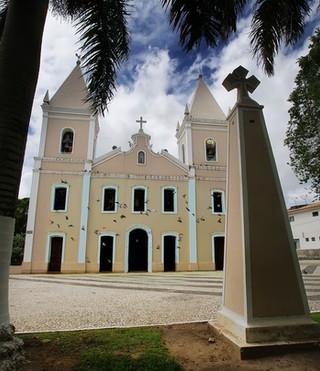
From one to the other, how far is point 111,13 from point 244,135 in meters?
2.43

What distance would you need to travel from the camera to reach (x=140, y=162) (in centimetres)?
1855

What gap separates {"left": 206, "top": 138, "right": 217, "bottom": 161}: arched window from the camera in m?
19.5

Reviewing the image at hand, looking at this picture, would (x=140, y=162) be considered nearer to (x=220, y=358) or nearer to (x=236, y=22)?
(x=236, y=22)

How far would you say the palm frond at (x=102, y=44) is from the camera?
3.70 metres

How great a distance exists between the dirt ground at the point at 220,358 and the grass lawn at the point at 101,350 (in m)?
0.15

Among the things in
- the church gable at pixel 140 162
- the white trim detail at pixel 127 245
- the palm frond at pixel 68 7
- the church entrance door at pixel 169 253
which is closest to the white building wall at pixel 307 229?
the church gable at pixel 140 162

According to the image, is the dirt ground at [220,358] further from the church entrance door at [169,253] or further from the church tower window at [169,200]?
the church tower window at [169,200]

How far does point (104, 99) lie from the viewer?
14.8ft

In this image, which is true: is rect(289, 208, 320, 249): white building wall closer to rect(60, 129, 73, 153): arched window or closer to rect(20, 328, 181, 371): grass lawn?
rect(60, 129, 73, 153): arched window

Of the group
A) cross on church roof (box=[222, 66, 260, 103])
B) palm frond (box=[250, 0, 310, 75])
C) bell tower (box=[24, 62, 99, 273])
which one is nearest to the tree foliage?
palm frond (box=[250, 0, 310, 75])

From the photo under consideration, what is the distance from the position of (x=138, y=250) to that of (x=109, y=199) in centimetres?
371

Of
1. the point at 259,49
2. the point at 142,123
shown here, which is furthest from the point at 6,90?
the point at 142,123

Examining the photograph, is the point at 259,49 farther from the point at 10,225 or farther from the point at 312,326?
the point at 10,225

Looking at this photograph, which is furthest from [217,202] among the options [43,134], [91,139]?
[43,134]
